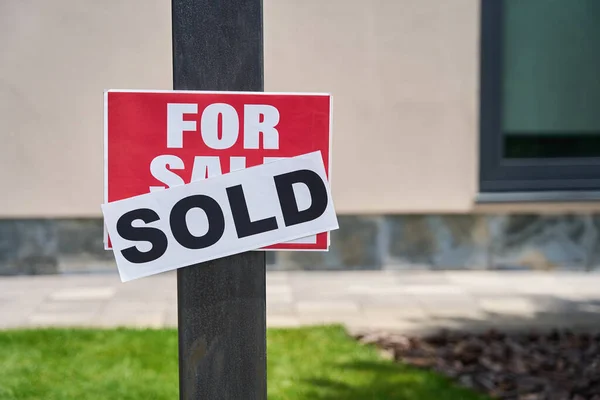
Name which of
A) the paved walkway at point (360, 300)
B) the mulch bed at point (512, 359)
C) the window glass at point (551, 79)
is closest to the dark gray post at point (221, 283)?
the mulch bed at point (512, 359)

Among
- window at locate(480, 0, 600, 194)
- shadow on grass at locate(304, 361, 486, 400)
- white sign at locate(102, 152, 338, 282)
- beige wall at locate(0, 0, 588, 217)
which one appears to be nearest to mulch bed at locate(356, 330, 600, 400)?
shadow on grass at locate(304, 361, 486, 400)

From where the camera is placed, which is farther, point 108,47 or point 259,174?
point 108,47

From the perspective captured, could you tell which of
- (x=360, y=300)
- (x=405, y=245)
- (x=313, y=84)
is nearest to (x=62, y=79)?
(x=313, y=84)

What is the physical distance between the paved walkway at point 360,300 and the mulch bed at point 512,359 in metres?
0.24

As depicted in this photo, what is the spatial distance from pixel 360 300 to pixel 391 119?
1743mm

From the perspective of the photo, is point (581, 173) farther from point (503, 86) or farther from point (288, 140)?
point (288, 140)

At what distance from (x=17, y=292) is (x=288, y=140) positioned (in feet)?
16.4

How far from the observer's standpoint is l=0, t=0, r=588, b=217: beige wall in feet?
22.0

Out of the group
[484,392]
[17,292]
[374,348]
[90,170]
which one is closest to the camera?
[484,392]

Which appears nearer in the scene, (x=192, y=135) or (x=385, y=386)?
(x=192, y=135)

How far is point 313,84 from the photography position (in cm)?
684

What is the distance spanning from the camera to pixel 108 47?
6.71 metres

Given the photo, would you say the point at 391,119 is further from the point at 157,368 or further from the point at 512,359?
the point at 157,368

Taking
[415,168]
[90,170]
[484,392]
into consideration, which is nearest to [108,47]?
[90,170]
